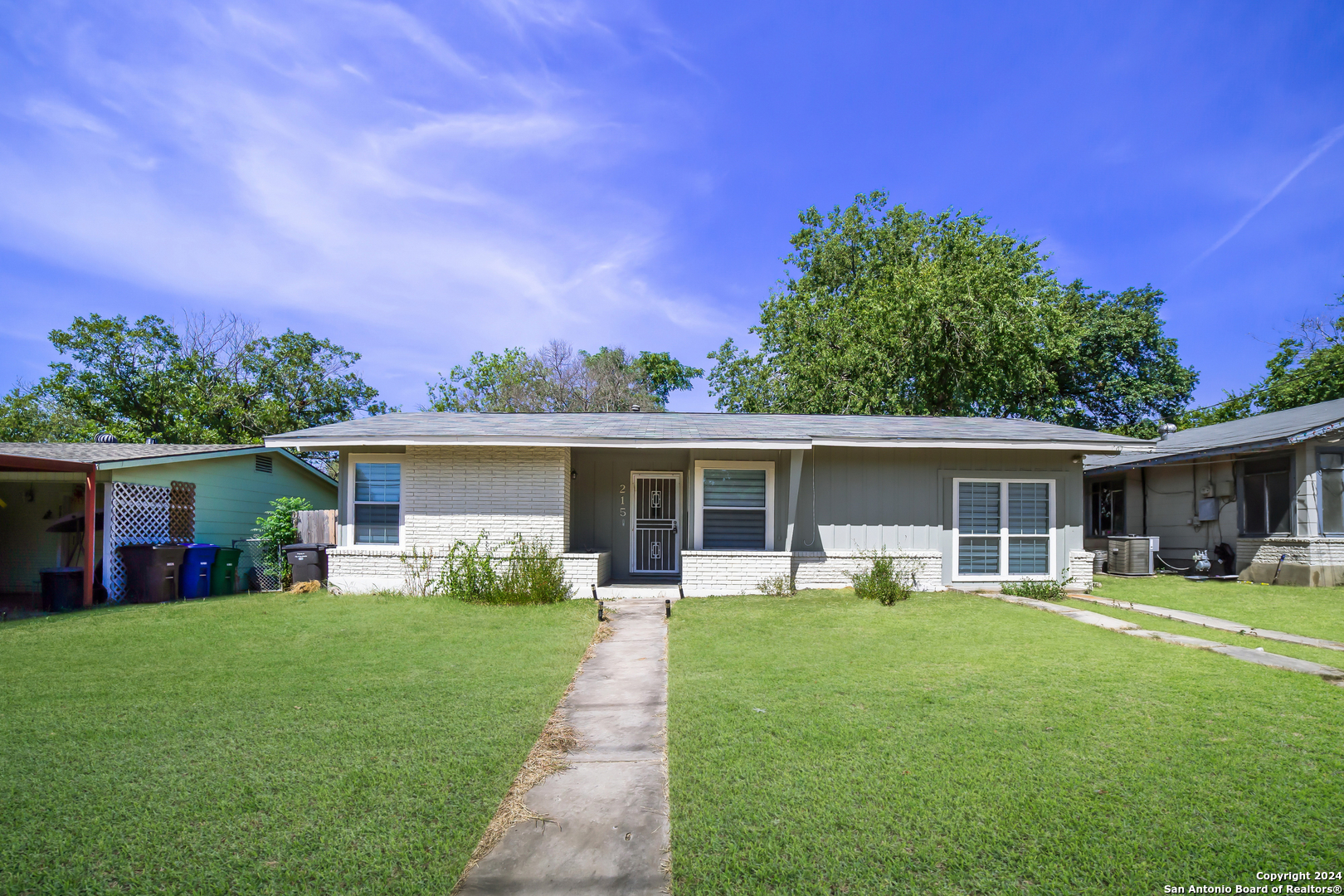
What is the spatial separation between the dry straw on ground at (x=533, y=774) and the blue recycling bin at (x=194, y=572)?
946cm

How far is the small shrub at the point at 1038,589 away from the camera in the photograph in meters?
11.0

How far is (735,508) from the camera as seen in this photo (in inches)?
468

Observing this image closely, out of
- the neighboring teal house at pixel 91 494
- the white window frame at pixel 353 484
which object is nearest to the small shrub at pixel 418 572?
the white window frame at pixel 353 484

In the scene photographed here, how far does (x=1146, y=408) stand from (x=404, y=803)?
34.2 m

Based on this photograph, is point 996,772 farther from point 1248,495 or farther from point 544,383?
point 544,383

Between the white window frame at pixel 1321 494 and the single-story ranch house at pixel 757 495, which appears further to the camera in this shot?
the white window frame at pixel 1321 494

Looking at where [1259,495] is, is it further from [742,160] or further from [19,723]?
[19,723]

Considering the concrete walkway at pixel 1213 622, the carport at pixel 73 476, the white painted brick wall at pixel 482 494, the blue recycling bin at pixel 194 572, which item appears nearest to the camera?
the concrete walkway at pixel 1213 622

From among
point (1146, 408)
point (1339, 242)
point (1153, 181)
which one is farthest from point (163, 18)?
point (1339, 242)

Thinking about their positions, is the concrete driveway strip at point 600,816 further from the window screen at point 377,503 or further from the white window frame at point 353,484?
the window screen at point 377,503

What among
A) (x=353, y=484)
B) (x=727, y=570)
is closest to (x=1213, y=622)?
(x=727, y=570)

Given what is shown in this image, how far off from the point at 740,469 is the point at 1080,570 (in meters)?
6.20

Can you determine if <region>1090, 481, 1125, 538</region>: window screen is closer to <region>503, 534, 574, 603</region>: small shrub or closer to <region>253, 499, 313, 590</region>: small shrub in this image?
<region>503, 534, 574, 603</region>: small shrub

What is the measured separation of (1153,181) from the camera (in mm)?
19781
